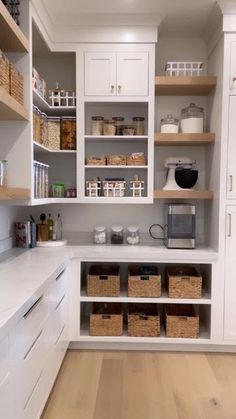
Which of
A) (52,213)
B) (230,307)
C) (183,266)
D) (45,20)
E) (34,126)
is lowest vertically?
(230,307)

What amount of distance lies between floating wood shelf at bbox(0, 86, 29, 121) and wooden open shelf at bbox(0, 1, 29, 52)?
38cm

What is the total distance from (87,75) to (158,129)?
78 cm

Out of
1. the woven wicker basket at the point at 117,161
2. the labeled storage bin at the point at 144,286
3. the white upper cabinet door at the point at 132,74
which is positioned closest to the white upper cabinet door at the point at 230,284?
the labeled storage bin at the point at 144,286

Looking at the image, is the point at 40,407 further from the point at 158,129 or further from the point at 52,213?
the point at 158,129

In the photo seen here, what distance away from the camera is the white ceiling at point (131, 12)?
266 cm

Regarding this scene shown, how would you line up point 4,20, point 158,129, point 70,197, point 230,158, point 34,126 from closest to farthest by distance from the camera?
point 4,20, point 34,126, point 230,158, point 70,197, point 158,129

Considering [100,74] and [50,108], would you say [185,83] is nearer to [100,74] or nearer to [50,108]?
[100,74]

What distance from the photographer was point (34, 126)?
8.36 ft

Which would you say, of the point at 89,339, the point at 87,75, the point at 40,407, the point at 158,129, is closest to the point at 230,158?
the point at 158,129

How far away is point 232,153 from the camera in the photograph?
2.81 meters

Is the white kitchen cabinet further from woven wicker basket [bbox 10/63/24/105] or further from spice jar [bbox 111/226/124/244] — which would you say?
spice jar [bbox 111/226/124/244]

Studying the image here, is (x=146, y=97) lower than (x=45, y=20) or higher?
lower

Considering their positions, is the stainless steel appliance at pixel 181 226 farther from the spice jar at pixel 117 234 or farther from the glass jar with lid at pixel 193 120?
the glass jar with lid at pixel 193 120

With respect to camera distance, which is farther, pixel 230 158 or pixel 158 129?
pixel 158 129
